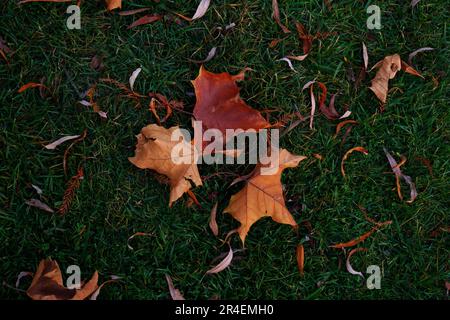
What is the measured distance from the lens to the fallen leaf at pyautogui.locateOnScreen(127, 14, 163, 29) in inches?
95.2

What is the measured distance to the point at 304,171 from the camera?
239cm

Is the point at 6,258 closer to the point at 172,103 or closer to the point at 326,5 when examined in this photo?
the point at 172,103

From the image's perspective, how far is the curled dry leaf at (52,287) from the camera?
2.24 m

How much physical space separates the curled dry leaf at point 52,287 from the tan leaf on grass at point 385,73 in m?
1.42

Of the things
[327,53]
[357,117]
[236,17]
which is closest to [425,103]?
[357,117]

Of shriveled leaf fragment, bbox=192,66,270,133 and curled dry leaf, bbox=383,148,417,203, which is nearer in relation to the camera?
shriveled leaf fragment, bbox=192,66,270,133

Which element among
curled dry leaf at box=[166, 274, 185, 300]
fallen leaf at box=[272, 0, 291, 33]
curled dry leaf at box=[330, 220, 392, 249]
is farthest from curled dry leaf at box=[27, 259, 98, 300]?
fallen leaf at box=[272, 0, 291, 33]

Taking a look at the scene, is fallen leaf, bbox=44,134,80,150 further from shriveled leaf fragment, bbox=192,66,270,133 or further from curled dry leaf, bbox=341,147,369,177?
curled dry leaf, bbox=341,147,369,177

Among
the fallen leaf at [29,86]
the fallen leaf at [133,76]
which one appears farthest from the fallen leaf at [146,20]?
the fallen leaf at [29,86]

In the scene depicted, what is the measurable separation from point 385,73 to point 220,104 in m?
0.74

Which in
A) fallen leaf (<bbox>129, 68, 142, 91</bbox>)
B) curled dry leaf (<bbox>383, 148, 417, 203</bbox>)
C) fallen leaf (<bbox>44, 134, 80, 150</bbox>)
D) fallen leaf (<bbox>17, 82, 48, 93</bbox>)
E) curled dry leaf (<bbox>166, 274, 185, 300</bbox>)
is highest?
fallen leaf (<bbox>129, 68, 142, 91</bbox>)

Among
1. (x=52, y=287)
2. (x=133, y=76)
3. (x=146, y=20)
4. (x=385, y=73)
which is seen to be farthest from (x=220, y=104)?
(x=52, y=287)

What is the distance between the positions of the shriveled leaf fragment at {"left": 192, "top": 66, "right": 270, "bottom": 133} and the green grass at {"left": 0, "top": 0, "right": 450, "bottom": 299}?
0.39 ft
